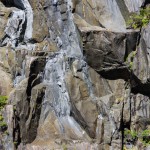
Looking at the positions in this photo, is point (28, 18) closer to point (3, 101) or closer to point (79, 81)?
point (79, 81)

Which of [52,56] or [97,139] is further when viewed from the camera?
[52,56]

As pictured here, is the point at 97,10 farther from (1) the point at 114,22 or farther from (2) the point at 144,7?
(2) the point at 144,7

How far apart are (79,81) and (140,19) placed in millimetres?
3073

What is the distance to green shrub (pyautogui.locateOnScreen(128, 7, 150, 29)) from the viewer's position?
45.4 feet

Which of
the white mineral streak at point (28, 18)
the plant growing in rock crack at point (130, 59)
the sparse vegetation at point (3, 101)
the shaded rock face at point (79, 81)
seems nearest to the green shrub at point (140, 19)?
the shaded rock face at point (79, 81)

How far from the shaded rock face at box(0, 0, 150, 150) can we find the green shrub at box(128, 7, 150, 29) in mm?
285

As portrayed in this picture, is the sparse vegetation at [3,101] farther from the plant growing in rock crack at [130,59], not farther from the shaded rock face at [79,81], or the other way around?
the plant growing in rock crack at [130,59]

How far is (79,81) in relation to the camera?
13.9 m

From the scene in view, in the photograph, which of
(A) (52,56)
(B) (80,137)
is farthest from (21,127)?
(A) (52,56)

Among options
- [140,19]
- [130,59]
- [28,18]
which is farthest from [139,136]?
[28,18]

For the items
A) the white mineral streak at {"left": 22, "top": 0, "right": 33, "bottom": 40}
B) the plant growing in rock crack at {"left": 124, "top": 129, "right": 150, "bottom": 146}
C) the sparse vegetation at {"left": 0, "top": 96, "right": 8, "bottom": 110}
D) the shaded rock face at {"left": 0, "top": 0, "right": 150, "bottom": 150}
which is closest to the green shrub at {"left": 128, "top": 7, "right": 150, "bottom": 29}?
the shaded rock face at {"left": 0, "top": 0, "right": 150, "bottom": 150}

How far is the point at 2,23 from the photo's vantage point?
15492 mm

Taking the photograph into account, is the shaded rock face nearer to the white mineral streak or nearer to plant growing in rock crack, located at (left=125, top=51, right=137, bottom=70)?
plant growing in rock crack, located at (left=125, top=51, right=137, bottom=70)

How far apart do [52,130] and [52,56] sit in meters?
2.82
